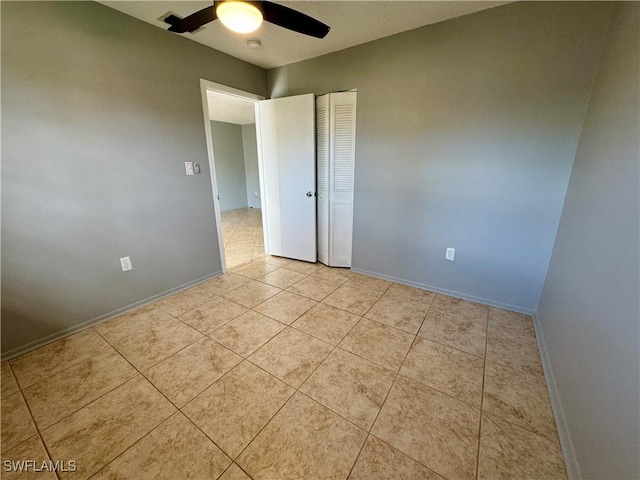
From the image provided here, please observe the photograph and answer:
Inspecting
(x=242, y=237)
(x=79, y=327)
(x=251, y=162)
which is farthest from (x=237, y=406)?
(x=251, y=162)

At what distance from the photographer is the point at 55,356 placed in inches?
68.7

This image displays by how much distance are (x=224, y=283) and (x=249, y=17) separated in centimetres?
232

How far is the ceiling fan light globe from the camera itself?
1.20 meters

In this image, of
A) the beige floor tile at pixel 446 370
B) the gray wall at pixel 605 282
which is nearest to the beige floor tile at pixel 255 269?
the beige floor tile at pixel 446 370

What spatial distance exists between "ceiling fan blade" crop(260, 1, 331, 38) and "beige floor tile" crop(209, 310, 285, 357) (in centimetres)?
197

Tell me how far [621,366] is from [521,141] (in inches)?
66.4

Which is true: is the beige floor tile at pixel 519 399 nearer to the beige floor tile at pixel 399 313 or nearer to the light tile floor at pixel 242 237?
the beige floor tile at pixel 399 313

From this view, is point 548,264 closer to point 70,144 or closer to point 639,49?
point 639,49

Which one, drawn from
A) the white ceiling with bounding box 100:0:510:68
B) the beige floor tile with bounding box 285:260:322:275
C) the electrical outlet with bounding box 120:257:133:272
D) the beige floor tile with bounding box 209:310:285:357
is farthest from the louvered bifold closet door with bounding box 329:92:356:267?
the electrical outlet with bounding box 120:257:133:272

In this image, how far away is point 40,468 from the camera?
110cm

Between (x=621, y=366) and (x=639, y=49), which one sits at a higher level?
(x=639, y=49)

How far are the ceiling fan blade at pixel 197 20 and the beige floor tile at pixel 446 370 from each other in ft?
7.49

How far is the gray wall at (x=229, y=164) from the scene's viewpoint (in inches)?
263

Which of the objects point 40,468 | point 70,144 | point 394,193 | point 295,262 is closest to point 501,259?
point 394,193
